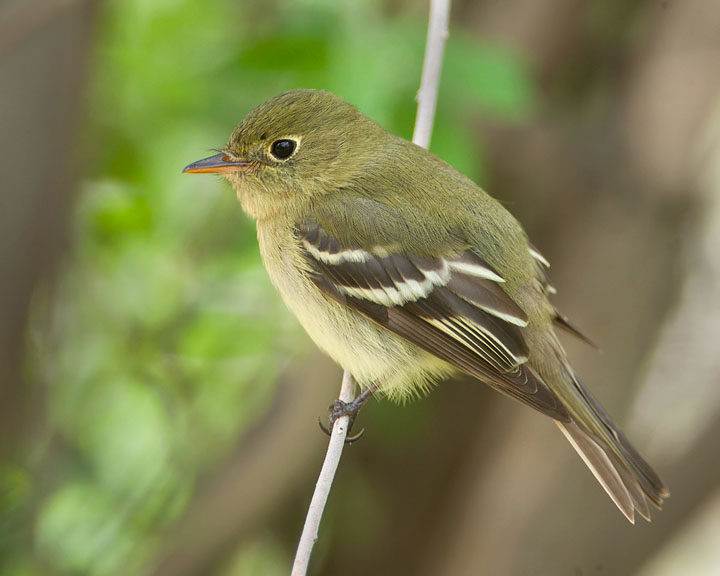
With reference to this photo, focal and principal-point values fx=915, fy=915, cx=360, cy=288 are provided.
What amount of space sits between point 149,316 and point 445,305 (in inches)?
70.7

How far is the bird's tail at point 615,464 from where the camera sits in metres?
3.36

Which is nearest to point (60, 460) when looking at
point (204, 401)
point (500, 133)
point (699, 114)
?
point (204, 401)

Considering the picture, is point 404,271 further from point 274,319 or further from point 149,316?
point 149,316

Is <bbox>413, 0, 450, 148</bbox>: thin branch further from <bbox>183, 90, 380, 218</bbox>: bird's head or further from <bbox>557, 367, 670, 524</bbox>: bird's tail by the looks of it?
<bbox>557, 367, 670, 524</bbox>: bird's tail

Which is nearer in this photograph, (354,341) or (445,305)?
(445,305)

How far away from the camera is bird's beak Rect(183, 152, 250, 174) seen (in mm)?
3689

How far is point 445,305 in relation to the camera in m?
3.40

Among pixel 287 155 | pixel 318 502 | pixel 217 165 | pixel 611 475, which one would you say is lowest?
pixel 318 502

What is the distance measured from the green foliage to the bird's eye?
0.21 m

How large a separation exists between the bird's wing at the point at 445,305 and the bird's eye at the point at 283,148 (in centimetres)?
57

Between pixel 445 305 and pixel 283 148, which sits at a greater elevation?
pixel 283 148

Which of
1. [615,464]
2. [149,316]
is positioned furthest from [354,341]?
[149,316]

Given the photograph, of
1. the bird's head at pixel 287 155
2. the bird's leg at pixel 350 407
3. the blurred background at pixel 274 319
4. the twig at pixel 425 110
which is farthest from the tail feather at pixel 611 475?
the bird's head at pixel 287 155

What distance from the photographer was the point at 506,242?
357 centimetres
